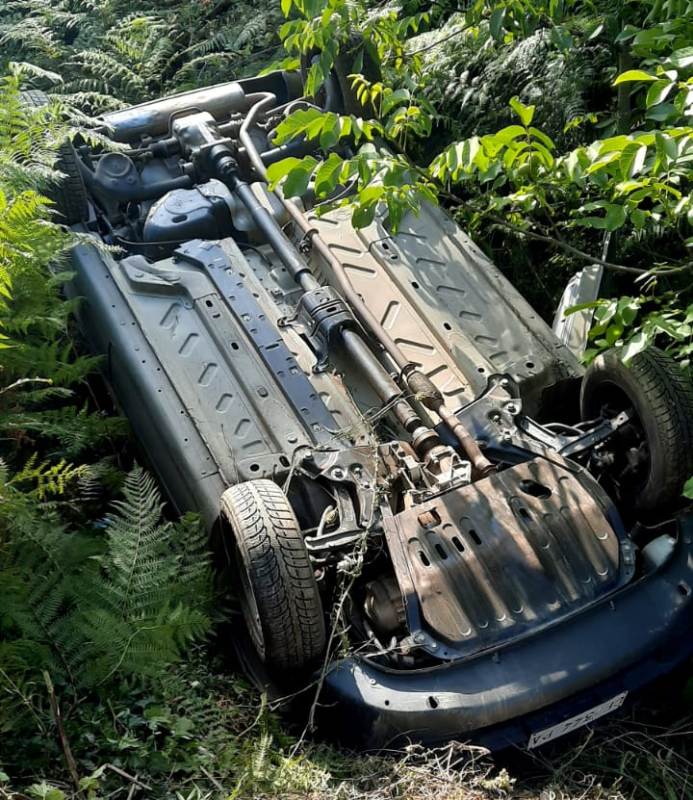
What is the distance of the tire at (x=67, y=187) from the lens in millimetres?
5871

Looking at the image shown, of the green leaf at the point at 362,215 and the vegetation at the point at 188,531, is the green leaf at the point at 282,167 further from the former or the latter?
the green leaf at the point at 362,215

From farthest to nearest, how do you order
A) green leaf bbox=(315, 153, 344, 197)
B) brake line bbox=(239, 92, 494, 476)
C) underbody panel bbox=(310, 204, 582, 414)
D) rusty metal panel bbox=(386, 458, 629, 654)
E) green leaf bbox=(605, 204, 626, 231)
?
underbody panel bbox=(310, 204, 582, 414), brake line bbox=(239, 92, 494, 476), rusty metal panel bbox=(386, 458, 629, 654), green leaf bbox=(315, 153, 344, 197), green leaf bbox=(605, 204, 626, 231)

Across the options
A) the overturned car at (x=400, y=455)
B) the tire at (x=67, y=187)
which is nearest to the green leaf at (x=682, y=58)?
the overturned car at (x=400, y=455)

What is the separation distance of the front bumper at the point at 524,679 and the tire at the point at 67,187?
11.6 ft

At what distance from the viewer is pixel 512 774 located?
3.86 m

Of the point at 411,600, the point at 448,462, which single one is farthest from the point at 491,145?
the point at 411,600

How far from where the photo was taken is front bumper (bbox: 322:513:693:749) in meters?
3.63

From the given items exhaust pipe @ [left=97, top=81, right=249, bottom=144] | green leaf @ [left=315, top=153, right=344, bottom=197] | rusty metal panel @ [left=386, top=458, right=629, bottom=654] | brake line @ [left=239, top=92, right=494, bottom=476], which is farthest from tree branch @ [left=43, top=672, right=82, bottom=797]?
→ exhaust pipe @ [left=97, top=81, right=249, bottom=144]

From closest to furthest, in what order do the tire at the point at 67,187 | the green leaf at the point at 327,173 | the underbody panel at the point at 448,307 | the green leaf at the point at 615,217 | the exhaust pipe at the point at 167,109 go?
the green leaf at the point at 615,217 → the green leaf at the point at 327,173 → the underbody panel at the point at 448,307 → the tire at the point at 67,187 → the exhaust pipe at the point at 167,109

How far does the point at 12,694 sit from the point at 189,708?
68 cm

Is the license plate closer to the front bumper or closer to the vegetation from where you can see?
the front bumper

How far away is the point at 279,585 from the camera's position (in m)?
3.75

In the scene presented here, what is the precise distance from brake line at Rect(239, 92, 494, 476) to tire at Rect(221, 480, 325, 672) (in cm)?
98

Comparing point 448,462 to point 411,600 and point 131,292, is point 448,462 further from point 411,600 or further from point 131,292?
point 131,292
